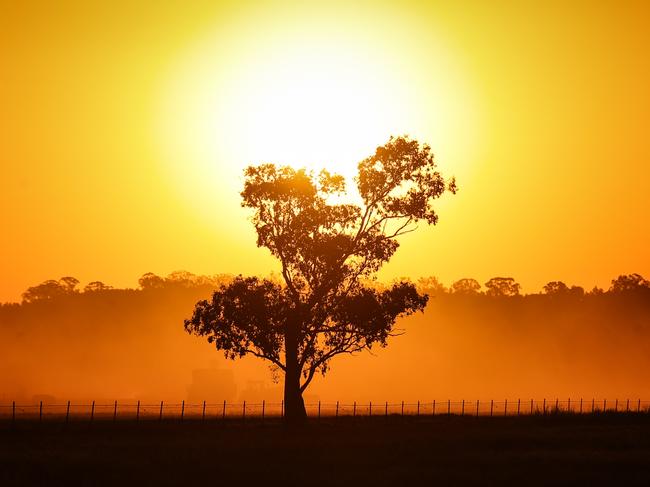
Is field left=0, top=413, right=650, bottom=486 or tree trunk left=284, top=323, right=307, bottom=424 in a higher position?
tree trunk left=284, top=323, right=307, bottom=424

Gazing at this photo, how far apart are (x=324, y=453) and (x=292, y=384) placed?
67.9 feet

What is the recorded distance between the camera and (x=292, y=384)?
244 feet

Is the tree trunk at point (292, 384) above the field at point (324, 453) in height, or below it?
above

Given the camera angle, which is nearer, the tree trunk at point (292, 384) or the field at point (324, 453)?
the field at point (324, 453)

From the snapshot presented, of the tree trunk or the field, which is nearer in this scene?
the field

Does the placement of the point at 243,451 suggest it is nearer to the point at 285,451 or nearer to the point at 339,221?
the point at 285,451

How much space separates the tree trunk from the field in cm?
142

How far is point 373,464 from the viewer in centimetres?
4941

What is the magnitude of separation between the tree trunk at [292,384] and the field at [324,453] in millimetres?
1415

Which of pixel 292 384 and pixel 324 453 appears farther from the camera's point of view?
pixel 292 384

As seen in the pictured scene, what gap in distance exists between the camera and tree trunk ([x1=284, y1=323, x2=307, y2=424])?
72.0m

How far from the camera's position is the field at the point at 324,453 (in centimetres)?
4406

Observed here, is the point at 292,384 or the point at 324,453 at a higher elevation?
the point at 292,384

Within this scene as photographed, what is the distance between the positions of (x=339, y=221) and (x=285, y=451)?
25.5 m
